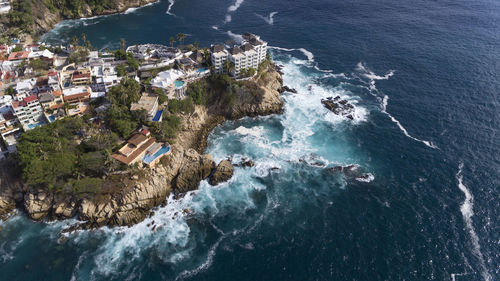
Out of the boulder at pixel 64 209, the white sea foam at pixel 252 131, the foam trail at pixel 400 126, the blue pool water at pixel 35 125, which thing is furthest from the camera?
the white sea foam at pixel 252 131

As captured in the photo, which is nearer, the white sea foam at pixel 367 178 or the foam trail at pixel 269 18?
the white sea foam at pixel 367 178

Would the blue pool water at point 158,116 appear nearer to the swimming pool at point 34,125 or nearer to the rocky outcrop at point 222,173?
the rocky outcrop at point 222,173

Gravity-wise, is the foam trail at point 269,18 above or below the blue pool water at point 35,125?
above

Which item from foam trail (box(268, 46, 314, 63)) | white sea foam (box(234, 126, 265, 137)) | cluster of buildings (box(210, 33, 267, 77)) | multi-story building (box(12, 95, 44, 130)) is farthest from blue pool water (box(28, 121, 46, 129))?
foam trail (box(268, 46, 314, 63))

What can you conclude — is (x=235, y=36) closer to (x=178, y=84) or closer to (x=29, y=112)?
(x=178, y=84)

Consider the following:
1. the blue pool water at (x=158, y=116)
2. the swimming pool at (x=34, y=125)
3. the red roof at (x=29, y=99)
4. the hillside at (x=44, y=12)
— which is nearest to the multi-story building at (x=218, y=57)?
the blue pool water at (x=158, y=116)

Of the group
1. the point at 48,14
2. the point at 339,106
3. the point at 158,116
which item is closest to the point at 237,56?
the point at 158,116

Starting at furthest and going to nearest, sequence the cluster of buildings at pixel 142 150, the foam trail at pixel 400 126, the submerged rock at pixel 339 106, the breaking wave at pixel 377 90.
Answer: the submerged rock at pixel 339 106 → the breaking wave at pixel 377 90 → the foam trail at pixel 400 126 → the cluster of buildings at pixel 142 150

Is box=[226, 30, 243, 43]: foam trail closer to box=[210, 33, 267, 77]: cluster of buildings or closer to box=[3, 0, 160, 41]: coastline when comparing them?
box=[210, 33, 267, 77]: cluster of buildings
